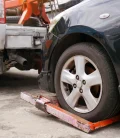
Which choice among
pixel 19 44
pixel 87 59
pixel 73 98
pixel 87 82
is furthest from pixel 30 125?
pixel 19 44

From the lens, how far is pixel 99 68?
308 cm

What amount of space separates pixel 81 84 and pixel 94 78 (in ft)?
0.61

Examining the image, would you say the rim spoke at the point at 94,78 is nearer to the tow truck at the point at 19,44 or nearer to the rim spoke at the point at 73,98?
the rim spoke at the point at 73,98

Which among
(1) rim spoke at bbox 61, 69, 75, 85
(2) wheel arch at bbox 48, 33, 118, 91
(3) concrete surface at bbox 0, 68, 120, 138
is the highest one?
(2) wheel arch at bbox 48, 33, 118, 91

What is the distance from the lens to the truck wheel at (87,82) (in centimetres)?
302

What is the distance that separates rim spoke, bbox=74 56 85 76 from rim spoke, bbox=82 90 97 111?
227mm

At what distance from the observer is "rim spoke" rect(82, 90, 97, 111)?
3135mm

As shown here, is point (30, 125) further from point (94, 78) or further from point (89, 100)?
point (94, 78)

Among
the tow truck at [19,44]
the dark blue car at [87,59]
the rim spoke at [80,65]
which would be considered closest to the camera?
the dark blue car at [87,59]

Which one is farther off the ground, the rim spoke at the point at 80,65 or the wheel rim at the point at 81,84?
the rim spoke at the point at 80,65

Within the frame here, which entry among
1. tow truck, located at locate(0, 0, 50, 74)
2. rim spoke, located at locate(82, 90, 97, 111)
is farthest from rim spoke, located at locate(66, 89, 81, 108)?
tow truck, located at locate(0, 0, 50, 74)

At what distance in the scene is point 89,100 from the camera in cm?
317

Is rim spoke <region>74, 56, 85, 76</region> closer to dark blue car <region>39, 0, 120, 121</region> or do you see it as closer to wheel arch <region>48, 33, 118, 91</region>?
dark blue car <region>39, 0, 120, 121</region>

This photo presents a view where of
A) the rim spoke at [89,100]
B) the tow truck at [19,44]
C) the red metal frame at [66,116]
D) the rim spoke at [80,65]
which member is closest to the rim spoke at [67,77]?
the rim spoke at [80,65]
